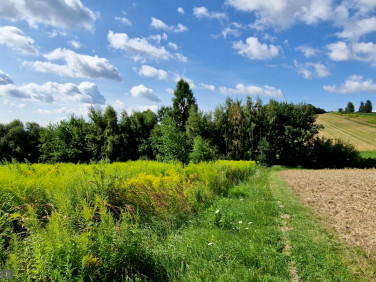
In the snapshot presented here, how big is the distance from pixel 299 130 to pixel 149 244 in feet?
84.2

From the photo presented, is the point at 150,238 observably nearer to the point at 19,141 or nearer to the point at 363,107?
the point at 19,141

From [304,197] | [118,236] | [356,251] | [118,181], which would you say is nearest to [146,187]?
[118,181]

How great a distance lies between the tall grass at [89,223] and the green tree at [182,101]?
23.1 metres

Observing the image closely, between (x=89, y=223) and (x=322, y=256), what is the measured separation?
3.98 metres

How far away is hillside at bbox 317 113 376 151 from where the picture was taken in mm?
33656

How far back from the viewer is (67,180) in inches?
188

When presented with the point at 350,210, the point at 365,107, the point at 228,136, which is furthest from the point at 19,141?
the point at 365,107

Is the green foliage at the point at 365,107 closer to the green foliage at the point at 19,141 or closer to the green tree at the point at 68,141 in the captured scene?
the green tree at the point at 68,141

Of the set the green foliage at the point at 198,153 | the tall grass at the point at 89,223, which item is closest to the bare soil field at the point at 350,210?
the tall grass at the point at 89,223

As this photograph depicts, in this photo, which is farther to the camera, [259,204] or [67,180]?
[259,204]

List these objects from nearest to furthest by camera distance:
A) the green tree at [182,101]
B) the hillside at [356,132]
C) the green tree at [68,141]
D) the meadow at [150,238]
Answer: the meadow at [150,238] < the green tree at [68,141] < the green tree at [182,101] < the hillside at [356,132]

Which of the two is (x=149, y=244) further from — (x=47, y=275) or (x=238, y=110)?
(x=238, y=110)

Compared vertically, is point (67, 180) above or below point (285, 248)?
above

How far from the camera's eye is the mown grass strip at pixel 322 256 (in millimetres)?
3361
